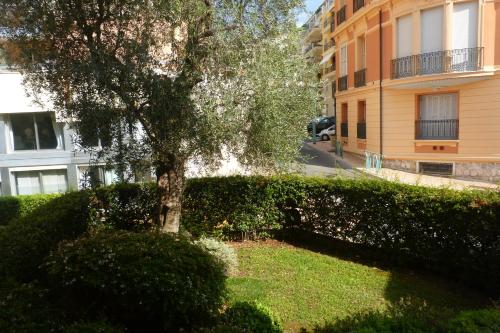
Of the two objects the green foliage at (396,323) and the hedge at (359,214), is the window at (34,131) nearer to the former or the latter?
the hedge at (359,214)

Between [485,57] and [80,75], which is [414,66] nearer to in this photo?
[485,57]

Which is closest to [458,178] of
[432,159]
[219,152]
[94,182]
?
[432,159]

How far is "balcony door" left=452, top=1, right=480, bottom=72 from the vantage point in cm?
1667

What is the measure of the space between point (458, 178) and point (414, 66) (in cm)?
540

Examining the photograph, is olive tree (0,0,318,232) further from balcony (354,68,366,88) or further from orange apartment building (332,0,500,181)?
balcony (354,68,366,88)

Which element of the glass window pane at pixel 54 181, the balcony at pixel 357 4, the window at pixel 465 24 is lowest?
the glass window pane at pixel 54 181

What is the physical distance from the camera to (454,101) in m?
18.0

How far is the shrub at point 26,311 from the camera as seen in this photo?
3532 mm

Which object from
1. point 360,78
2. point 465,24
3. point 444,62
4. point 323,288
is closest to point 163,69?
point 323,288

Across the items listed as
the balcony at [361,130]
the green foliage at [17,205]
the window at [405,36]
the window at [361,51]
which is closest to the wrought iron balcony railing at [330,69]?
the window at [361,51]

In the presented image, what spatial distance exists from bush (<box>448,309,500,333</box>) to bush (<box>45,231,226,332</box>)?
216 centimetres

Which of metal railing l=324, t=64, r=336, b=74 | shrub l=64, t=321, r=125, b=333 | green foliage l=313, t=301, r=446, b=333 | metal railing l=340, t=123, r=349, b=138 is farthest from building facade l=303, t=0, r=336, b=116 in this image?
shrub l=64, t=321, r=125, b=333

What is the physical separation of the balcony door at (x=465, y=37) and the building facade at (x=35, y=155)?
14.9 m

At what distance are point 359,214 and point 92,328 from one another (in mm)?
6230
